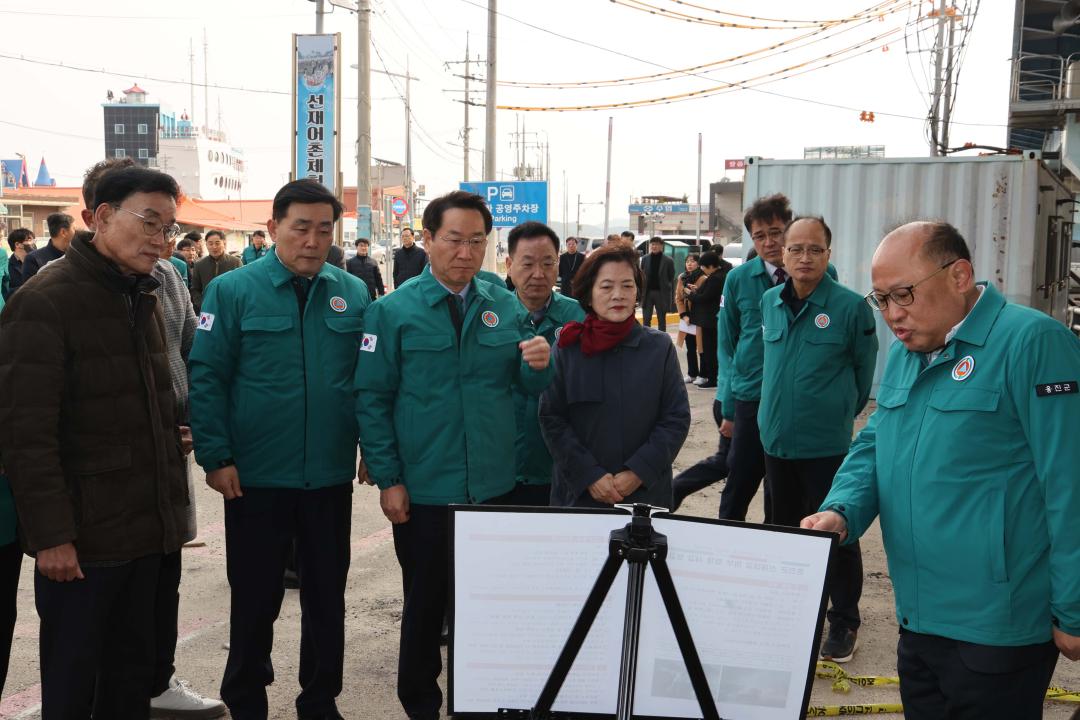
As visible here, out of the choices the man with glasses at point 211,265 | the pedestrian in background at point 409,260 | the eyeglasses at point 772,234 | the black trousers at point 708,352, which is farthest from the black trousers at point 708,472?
the pedestrian in background at point 409,260

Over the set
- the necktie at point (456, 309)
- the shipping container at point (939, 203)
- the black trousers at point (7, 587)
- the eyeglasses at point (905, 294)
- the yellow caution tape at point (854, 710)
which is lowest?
the yellow caution tape at point (854, 710)

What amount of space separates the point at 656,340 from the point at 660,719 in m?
1.82

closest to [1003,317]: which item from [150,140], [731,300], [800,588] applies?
[800,588]

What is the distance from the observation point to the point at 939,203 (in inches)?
391

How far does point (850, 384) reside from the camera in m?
4.39

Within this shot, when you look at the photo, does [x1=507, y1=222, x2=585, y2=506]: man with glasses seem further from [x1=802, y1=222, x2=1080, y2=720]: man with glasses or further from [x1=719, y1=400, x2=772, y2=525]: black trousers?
[x1=802, y1=222, x2=1080, y2=720]: man with glasses

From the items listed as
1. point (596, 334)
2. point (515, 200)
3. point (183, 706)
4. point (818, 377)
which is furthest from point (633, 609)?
point (515, 200)

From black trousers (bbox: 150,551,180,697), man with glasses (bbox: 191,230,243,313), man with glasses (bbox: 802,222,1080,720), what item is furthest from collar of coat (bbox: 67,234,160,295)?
man with glasses (bbox: 191,230,243,313)

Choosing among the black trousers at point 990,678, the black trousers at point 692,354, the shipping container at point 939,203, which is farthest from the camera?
the black trousers at point 692,354

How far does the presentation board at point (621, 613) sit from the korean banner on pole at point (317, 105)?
1259 cm

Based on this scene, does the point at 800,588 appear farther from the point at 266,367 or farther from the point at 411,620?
the point at 266,367

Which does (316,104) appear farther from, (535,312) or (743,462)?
(743,462)

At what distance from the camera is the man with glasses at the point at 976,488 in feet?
7.18

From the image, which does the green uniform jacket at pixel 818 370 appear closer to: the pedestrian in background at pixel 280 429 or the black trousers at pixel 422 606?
the black trousers at pixel 422 606
